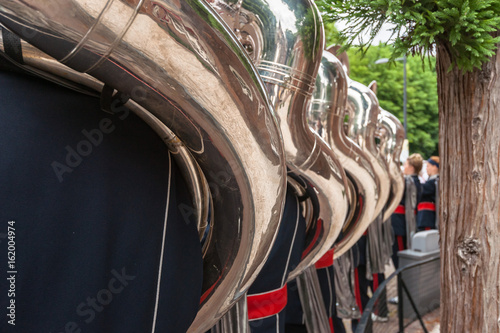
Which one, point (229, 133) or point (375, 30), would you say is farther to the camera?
point (375, 30)

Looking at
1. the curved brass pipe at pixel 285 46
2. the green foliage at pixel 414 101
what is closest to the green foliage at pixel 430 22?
the curved brass pipe at pixel 285 46

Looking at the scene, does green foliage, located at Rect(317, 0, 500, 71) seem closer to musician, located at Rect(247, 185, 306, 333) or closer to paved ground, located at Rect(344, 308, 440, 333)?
musician, located at Rect(247, 185, 306, 333)

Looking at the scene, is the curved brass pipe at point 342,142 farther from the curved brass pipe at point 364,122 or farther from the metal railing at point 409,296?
the curved brass pipe at point 364,122

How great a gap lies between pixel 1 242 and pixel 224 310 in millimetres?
614

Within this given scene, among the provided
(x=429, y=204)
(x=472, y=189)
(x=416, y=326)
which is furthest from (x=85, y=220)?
(x=429, y=204)

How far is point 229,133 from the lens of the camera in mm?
1016

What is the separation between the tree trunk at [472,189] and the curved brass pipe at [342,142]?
3.80 feet

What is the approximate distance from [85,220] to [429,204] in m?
7.84

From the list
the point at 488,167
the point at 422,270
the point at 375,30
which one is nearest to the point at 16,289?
the point at 375,30

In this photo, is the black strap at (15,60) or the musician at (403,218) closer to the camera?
the black strap at (15,60)

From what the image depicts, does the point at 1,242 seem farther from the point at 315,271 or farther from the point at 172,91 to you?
the point at 315,271

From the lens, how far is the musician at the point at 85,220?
83 cm

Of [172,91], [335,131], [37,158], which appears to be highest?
[335,131]

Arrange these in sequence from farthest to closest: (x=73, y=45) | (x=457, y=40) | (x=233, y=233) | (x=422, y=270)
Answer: (x=422, y=270) < (x=457, y=40) < (x=233, y=233) < (x=73, y=45)
